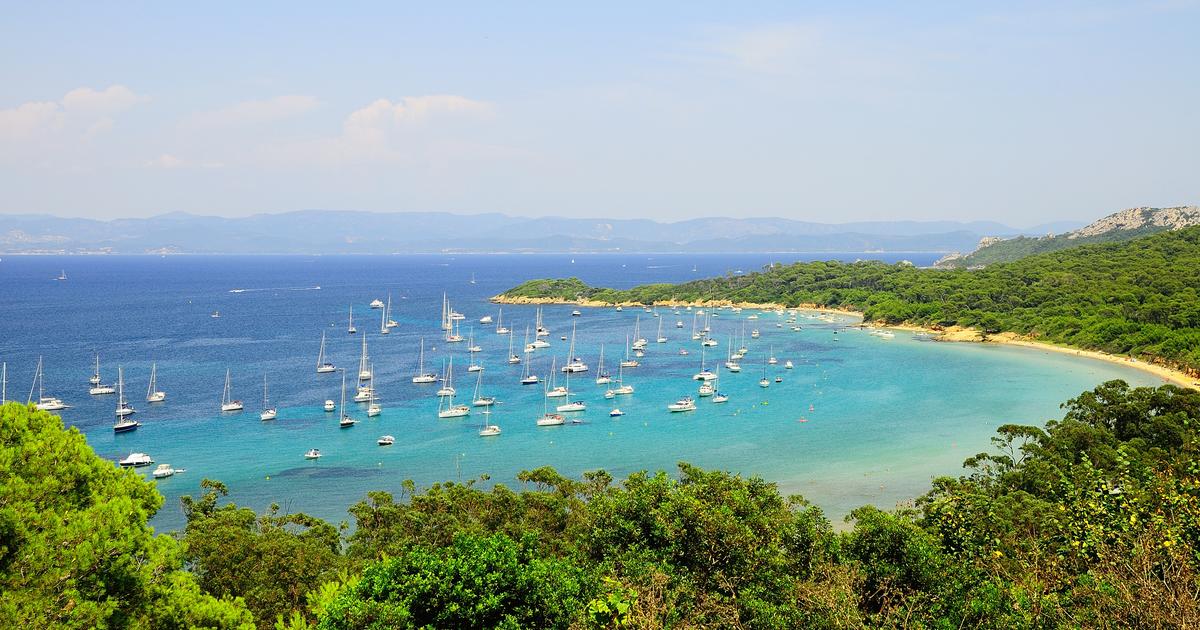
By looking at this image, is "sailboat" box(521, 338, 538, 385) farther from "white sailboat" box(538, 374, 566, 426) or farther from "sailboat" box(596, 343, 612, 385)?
"white sailboat" box(538, 374, 566, 426)

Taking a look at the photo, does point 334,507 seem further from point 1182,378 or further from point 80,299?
point 80,299

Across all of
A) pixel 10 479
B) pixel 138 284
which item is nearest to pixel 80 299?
pixel 138 284

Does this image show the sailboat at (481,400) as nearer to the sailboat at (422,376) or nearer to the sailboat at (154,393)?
the sailboat at (422,376)

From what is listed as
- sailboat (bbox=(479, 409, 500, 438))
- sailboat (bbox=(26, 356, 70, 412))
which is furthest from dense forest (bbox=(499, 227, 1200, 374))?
sailboat (bbox=(26, 356, 70, 412))

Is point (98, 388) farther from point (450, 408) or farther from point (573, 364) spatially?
point (573, 364)

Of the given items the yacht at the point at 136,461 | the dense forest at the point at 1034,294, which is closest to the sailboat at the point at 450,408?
the yacht at the point at 136,461
